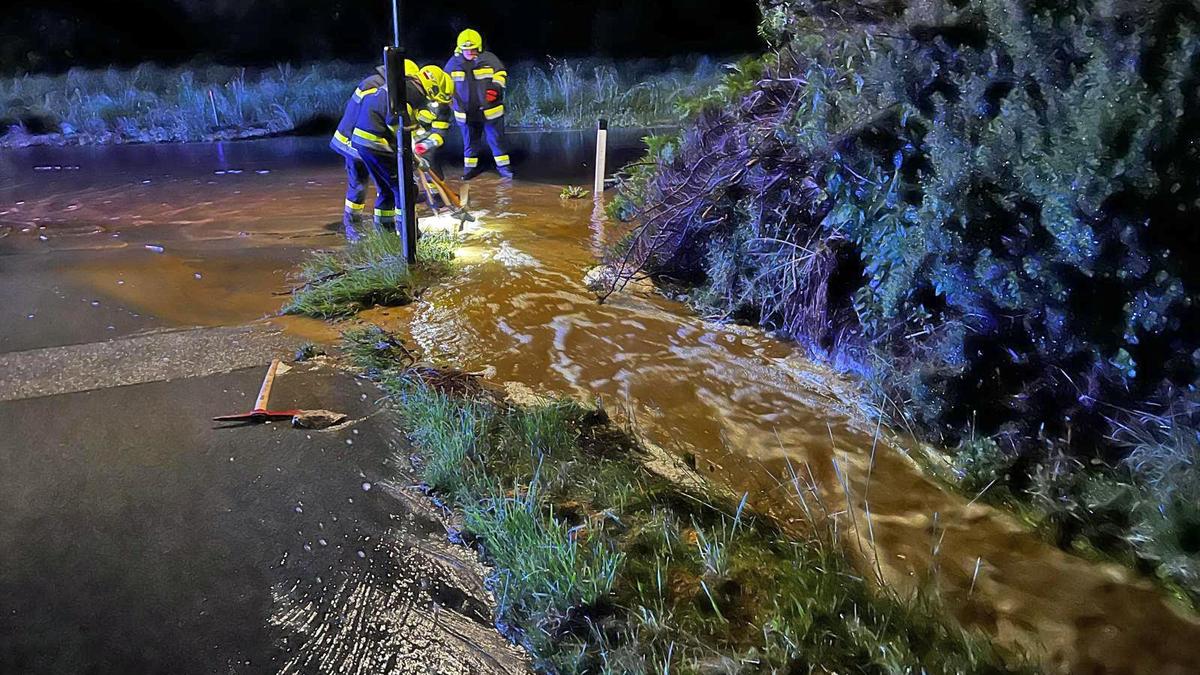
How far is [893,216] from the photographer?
182 inches

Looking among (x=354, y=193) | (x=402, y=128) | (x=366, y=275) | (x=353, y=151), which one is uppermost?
(x=402, y=128)

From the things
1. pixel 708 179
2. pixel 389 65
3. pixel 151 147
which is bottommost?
pixel 151 147

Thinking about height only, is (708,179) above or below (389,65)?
below

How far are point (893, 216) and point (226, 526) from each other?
13.1 feet

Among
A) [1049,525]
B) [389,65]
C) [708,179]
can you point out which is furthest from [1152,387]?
[389,65]

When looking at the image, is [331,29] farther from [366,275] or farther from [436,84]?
[366,275]

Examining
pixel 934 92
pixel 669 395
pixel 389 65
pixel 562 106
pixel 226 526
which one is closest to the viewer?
pixel 226 526

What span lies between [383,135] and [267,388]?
140 inches

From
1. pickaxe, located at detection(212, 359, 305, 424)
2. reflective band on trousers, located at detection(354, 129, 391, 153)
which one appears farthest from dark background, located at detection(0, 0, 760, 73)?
pickaxe, located at detection(212, 359, 305, 424)

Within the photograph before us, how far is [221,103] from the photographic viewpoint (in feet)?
57.3

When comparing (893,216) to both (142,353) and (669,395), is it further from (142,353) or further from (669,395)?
(142,353)

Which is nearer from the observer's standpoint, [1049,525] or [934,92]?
[1049,525]

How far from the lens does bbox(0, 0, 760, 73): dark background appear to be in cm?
2281

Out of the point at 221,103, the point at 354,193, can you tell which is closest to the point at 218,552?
the point at 354,193
